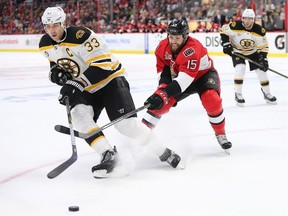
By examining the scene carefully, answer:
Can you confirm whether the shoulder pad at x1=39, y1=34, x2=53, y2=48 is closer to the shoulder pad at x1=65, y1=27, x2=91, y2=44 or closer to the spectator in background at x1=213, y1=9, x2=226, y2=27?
the shoulder pad at x1=65, y1=27, x2=91, y2=44

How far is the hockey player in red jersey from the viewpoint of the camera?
10.5 feet

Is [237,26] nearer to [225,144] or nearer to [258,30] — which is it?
[258,30]

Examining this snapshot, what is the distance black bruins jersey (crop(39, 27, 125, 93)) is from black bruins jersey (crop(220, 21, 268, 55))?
3.22 meters

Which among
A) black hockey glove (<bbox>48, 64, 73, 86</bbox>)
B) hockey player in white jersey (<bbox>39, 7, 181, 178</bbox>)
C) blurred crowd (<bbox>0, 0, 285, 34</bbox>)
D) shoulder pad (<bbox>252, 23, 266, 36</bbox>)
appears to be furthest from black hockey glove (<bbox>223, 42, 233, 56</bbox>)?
blurred crowd (<bbox>0, 0, 285, 34</bbox>)

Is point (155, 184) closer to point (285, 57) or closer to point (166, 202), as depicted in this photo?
point (166, 202)

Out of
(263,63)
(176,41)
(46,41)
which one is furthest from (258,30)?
(46,41)

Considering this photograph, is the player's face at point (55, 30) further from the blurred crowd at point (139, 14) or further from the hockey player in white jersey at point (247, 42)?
the blurred crowd at point (139, 14)

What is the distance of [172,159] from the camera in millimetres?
3191

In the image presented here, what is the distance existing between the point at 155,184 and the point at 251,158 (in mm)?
854

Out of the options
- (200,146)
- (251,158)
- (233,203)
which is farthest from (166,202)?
(200,146)

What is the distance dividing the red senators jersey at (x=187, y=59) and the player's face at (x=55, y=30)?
75 centimetres

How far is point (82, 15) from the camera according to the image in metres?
18.0

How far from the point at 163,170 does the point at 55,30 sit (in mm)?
1017

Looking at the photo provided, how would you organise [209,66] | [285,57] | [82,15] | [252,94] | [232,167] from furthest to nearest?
[82,15]
[285,57]
[252,94]
[209,66]
[232,167]
